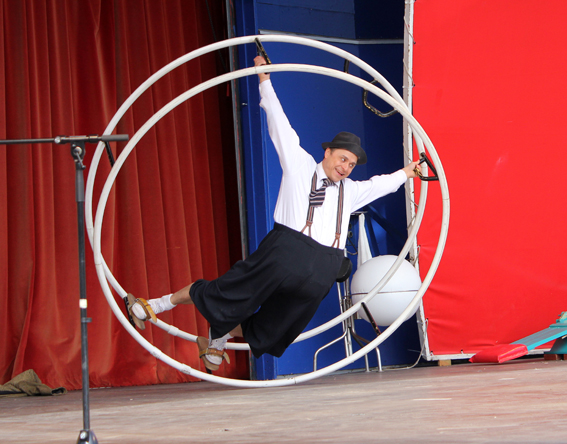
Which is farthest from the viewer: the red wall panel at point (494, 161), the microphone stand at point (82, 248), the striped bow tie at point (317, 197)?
the red wall panel at point (494, 161)

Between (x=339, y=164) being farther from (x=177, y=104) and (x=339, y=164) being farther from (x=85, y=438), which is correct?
(x=85, y=438)

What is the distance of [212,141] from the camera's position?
201 inches

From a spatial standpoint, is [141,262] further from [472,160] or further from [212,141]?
[472,160]

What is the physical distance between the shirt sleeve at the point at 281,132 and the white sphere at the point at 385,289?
4.19 feet

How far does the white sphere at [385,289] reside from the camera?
4336 mm

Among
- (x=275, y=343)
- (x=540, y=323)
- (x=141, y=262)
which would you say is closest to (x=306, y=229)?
(x=275, y=343)

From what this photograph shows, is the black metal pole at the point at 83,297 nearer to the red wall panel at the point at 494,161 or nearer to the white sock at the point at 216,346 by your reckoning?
the white sock at the point at 216,346

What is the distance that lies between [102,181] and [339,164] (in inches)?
79.2

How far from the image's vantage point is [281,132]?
10.9 feet

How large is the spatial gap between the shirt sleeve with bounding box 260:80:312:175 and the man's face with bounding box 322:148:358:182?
0.13 metres

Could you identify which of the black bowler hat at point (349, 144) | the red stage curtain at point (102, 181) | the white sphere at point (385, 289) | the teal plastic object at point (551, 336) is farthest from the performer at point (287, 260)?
the teal plastic object at point (551, 336)

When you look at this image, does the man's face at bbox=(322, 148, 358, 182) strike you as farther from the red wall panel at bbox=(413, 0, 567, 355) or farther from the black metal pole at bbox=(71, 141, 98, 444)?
the black metal pole at bbox=(71, 141, 98, 444)

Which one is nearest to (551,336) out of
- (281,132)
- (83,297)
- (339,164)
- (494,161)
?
(494,161)

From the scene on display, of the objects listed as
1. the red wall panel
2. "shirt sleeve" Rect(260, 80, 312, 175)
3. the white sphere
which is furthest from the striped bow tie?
the red wall panel
